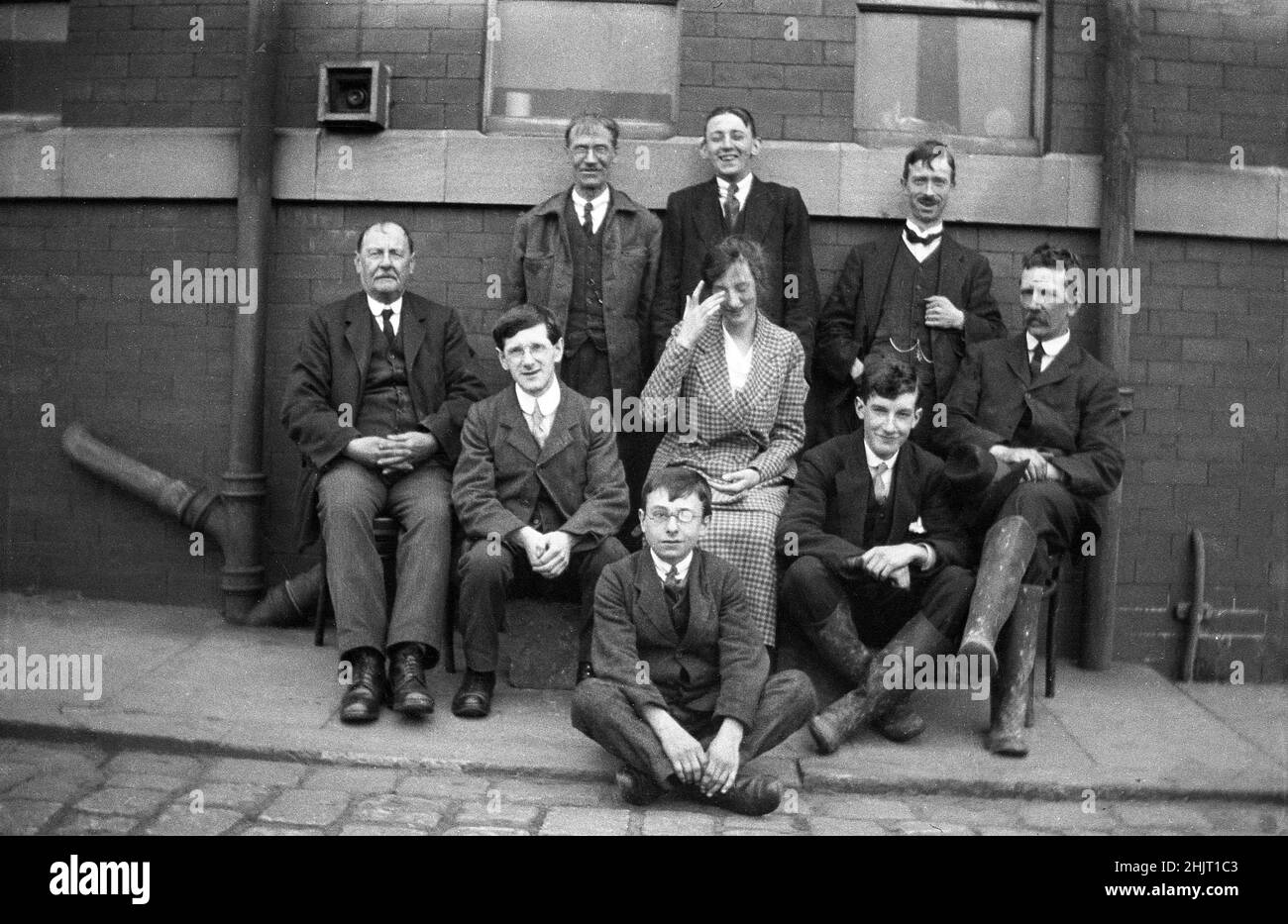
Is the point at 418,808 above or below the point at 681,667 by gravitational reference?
below

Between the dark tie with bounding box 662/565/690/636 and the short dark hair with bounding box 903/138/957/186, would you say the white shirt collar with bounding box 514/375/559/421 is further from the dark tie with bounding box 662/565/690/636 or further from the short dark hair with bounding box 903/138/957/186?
the short dark hair with bounding box 903/138/957/186

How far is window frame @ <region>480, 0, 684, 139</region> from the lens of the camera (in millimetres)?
6512

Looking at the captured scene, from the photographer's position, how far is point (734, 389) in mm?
5668

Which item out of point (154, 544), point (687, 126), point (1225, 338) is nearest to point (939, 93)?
point (687, 126)

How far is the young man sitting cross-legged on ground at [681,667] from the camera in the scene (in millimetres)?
4473

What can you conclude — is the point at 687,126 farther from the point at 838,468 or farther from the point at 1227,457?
the point at 1227,457

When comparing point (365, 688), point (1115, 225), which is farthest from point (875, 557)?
point (1115, 225)

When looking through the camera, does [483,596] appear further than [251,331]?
No

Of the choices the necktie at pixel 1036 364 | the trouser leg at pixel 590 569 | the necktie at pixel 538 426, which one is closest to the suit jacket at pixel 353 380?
the necktie at pixel 538 426

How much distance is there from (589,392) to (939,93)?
87.9 inches

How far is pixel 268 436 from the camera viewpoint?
6586 mm

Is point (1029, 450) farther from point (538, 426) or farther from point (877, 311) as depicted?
point (538, 426)

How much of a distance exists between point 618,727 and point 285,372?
2.94 metres

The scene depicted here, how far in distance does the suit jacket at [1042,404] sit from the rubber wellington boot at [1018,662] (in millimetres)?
635
